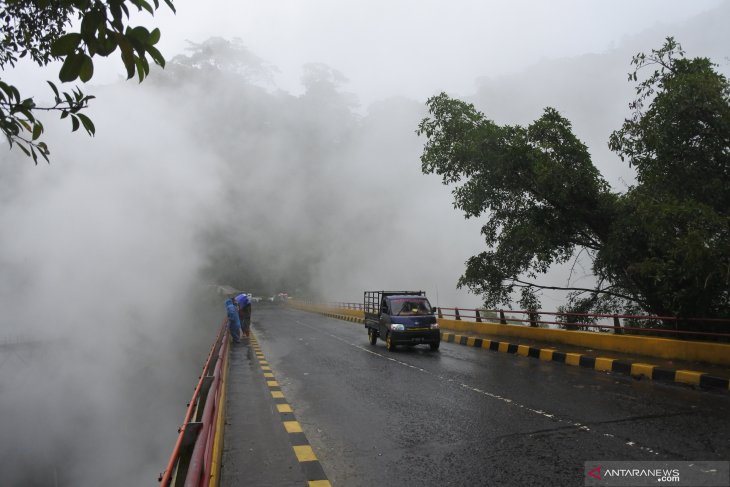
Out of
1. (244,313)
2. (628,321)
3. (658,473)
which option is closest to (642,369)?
(658,473)

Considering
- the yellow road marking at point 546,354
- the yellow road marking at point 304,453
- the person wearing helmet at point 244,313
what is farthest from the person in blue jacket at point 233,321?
the yellow road marking at point 304,453

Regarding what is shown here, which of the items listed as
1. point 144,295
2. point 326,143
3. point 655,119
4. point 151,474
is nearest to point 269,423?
point 655,119

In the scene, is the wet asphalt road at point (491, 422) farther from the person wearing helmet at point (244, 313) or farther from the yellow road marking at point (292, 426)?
the person wearing helmet at point (244, 313)

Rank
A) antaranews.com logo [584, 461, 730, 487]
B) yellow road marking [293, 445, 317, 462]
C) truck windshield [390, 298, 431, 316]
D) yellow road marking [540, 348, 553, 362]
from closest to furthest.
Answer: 1. antaranews.com logo [584, 461, 730, 487]
2. yellow road marking [293, 445, 317, 462]
3. yellow road marking [540, 348, 553, 362]
4. truck windshield [390, 298, 431, 316]

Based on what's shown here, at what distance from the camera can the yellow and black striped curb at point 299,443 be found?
3675 millimetres

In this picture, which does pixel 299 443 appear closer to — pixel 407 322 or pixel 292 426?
pixel 292 426

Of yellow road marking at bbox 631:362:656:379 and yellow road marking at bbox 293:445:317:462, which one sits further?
yellow road marking at bbox 631:362:656:379

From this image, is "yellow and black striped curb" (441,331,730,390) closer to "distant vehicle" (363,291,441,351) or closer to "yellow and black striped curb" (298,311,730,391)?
"yellow and black striped curb" (298,311,730,391)

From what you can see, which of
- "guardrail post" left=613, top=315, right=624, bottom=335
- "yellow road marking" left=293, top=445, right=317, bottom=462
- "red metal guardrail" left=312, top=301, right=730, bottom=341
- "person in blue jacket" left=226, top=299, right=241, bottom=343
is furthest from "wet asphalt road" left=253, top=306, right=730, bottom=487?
"person in blue jacket" left=226, top=299, right=241, bottom=343

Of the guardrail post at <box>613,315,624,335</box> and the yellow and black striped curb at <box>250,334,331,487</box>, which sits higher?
the guardrail post at <box>613,315,624,335</box>

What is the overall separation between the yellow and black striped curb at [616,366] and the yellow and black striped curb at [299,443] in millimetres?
5728

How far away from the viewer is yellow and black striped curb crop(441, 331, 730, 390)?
22.6 feet

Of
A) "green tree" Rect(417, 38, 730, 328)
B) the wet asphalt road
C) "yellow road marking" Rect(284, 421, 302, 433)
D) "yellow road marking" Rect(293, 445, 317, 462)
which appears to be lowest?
"yellow road marking" Rect(284, 421, 302, 433)

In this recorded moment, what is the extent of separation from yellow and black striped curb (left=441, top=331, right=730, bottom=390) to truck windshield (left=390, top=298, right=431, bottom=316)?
201 cm
